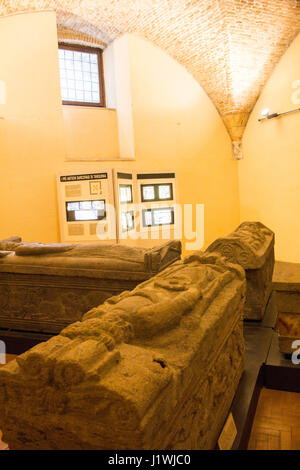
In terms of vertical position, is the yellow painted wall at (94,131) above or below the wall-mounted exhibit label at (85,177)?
above

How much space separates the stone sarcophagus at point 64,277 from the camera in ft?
12.9

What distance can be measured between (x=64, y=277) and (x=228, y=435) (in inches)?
97.7

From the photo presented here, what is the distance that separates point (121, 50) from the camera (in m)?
8.64

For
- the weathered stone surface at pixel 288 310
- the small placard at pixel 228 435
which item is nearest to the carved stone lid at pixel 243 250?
the weathered stone surface at pixel 288 310

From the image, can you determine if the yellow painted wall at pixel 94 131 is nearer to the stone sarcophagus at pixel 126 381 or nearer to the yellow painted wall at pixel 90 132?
the yellow painted wall at pixel 90 132

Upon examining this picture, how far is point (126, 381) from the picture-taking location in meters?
1.52

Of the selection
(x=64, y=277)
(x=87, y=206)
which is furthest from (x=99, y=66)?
(x=64, y=277)

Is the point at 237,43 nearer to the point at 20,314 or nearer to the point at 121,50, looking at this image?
the point at 121,50

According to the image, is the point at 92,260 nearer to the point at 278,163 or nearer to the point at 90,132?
the point at 90,132

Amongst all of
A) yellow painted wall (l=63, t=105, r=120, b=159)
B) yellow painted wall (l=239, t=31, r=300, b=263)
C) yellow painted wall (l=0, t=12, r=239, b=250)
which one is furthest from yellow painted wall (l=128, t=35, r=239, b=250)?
yellow painted wall (l=63, t=105, r=120, b=159)

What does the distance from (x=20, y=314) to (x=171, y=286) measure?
2643mm

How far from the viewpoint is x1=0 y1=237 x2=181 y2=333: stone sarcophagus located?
392 cm

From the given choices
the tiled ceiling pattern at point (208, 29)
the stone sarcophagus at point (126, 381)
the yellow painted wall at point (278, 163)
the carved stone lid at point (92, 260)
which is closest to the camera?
the stone sarcophagus at point (126, 381)

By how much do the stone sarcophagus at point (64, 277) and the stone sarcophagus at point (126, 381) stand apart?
1.51 m
